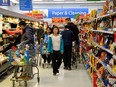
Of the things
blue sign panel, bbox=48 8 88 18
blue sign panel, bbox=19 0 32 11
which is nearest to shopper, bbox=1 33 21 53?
blue sign panel, bbox=19 0 32 11

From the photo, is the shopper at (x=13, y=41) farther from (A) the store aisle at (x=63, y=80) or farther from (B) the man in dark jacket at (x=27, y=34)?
(B) the man in dark jacket at (x=27, y=34)

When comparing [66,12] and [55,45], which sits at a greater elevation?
[66,12]

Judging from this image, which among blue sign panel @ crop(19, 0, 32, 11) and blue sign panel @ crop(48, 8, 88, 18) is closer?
blue sign panel @ crop(19, 0, 32, 11)

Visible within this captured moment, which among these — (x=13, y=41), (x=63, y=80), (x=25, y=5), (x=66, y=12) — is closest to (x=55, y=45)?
(x=63, y=80)

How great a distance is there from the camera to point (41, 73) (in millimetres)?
8703

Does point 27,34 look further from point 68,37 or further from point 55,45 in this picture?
point 68,37

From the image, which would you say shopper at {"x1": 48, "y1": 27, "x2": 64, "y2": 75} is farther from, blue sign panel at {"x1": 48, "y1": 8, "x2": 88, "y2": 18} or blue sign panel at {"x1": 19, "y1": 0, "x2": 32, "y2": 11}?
blue sign panel at {"x1": 48, "y1": 8, "x2": 88, "y2": 18}

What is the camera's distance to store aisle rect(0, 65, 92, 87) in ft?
22.7

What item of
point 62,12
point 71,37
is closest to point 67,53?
point 71,37

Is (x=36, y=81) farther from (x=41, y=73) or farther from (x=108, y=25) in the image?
(x=108, y=25)

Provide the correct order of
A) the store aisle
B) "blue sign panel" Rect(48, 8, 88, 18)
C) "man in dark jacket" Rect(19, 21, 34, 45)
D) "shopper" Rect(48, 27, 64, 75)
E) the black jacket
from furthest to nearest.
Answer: "blue sign panel" Rect(48, 8, 88, 18) → the black jacket → "shopper" Rect(48, 27, 64, 75) → "man in dark jacket" Rect(19, 21, 34, 45) → the store aisle

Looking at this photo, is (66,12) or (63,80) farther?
(66,12)

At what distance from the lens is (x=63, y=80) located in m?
7.47

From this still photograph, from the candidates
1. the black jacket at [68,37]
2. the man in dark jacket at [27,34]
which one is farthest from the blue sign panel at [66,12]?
the man in dark jacket at [27,34]
